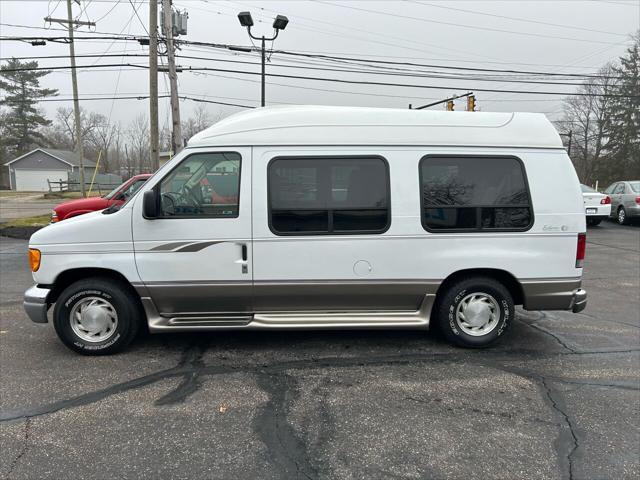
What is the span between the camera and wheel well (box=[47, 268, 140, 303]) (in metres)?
4.30

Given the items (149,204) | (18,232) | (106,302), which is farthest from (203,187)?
(18,232)

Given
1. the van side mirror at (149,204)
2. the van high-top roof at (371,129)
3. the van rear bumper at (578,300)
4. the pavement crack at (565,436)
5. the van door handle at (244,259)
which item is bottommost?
the pavement crack at (565,436)

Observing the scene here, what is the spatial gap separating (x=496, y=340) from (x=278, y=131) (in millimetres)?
A: 2970

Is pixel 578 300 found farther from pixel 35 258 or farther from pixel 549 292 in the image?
pixel 35 258

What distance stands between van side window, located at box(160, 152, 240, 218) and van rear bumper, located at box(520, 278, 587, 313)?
9.65 ft

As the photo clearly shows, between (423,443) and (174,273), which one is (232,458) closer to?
(423,443)

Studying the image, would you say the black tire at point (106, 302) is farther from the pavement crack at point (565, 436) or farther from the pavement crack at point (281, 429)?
the pavement crack at point (565, 436)

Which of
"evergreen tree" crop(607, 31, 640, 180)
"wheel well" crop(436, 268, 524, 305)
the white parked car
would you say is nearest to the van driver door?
"wheel well" crop(436, 268, 524, 305)

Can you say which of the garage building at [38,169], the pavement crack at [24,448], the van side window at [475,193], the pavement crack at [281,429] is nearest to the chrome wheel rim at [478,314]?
the van side window at [475,193]

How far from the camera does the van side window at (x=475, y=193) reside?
436 centimetres

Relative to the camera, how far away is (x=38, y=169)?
52969mm

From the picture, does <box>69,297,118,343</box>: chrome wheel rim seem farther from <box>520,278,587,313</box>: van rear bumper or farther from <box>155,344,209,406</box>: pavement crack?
<box>520,278,587,313</box>: van rear bumper

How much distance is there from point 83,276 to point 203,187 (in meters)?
1.45

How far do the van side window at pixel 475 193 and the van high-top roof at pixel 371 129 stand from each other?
0.65 feet
